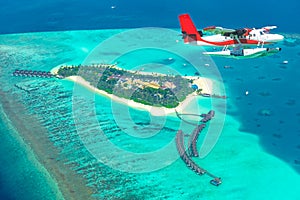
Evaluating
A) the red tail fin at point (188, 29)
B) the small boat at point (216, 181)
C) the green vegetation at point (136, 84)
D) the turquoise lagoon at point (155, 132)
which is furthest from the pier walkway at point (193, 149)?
the red tail fin at point (188, 29)

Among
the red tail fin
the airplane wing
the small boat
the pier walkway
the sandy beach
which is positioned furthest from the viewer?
the sandy beach

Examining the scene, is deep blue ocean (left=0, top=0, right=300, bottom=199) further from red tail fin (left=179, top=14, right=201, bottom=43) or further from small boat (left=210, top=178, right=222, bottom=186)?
red tail fin (left=179, top=14, right=201, bottom=43)

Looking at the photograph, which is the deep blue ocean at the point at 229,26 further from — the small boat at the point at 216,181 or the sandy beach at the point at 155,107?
the small boat at the point at 216,181

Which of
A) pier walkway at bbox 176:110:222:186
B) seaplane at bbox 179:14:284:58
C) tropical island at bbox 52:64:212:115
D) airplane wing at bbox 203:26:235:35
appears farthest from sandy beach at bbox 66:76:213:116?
airplane wing at bbox 203:26:235:35

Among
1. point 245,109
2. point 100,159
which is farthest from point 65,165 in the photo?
point 245,109

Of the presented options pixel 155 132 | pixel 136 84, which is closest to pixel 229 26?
pixel 136 84
